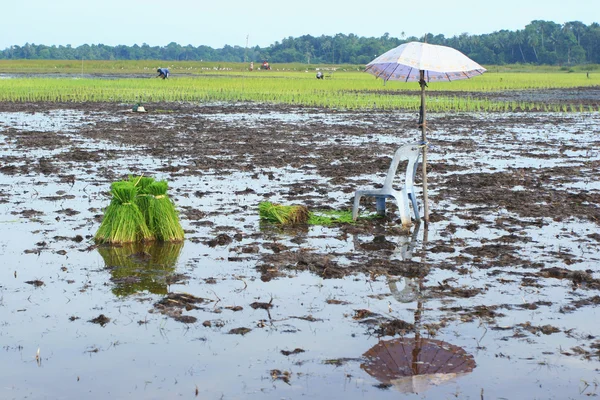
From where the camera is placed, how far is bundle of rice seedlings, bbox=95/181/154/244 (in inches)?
345

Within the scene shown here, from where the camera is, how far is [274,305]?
679cm

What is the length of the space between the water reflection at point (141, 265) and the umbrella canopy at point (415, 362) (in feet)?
7.58

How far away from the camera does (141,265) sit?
26.4ft

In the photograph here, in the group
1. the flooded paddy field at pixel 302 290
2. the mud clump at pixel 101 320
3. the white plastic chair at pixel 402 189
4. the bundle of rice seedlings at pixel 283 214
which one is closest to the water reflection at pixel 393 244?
the flooded paddy field at pixel 302 290

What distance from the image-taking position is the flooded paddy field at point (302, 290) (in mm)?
5312

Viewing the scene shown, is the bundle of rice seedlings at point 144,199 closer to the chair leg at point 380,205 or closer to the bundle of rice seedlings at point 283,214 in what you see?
the bundle of rice seedlings at point 283,214

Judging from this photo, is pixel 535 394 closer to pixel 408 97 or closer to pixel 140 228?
pixel 140 228

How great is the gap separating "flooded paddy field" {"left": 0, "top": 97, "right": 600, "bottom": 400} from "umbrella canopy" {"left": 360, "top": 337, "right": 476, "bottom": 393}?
0.01 metres

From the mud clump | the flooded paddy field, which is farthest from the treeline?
the mud clump

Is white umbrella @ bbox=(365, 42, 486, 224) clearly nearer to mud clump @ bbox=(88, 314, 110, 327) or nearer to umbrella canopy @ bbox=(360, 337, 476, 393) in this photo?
umbrella canopy @ bbox=(360, 337, 476, 393)

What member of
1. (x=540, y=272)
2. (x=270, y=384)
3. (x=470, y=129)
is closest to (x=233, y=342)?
(x=270, y=384)

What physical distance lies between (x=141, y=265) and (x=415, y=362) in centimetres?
349

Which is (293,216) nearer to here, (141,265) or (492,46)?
(141,265)

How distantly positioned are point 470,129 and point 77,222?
617 inches
